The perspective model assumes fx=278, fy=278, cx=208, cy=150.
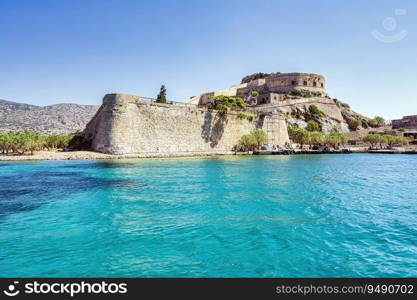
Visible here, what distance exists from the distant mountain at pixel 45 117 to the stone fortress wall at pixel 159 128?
3568 inches

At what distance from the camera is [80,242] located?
820 centimetres

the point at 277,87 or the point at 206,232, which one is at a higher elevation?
the point at 277,87

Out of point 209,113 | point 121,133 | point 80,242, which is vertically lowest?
point 80,242

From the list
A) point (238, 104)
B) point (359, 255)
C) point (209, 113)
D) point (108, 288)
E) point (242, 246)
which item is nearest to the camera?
point (108, 288)

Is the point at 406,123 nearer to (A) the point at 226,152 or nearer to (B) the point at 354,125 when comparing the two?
(B) the point at 354,125

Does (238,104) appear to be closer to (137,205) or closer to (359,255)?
(137,205)

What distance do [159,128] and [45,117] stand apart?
427 ft

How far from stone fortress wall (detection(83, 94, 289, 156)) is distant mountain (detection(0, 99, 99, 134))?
3568 inches

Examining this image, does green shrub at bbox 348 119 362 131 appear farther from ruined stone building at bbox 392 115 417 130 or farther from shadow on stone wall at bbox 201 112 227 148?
shadow on stone wall at bbox 201 112 227 148

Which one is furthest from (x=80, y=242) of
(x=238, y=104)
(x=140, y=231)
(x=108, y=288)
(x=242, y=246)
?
(x=238, y=104)

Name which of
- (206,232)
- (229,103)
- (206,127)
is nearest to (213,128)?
(206,127)

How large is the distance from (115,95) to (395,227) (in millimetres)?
36166

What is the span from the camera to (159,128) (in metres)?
42.8

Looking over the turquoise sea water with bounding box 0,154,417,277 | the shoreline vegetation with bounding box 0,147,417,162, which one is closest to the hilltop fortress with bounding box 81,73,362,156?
the shoreline vegetation with bounding box 0,147,417,162
